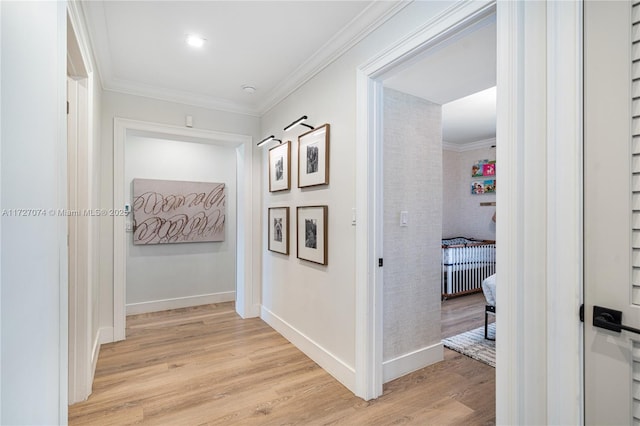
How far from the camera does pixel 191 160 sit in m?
4.47

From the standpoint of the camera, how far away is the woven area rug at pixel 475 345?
2850 mm

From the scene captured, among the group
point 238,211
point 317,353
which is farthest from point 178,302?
point 317,353

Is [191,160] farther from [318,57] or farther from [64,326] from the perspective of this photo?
[64,326]

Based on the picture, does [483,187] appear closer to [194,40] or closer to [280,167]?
[280,167]

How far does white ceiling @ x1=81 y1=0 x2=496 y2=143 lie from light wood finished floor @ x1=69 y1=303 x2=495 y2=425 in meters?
2.23

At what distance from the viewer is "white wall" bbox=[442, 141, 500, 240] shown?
6.05 metres

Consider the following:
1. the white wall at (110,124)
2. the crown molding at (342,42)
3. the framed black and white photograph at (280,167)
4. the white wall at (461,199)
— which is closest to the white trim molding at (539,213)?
the crown molding at (342,42)

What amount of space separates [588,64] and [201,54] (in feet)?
8.34

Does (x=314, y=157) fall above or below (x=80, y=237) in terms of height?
above

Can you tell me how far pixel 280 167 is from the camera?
131 inches

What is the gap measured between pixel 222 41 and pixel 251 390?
8.53 feet

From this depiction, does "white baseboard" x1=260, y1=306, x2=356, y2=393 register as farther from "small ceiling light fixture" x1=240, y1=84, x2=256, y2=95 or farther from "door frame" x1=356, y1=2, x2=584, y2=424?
"small ceiling light fixture" x1=240, y1=84, x2=256, y2=95

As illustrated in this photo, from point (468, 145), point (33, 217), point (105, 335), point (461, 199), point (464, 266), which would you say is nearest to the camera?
point (33, 217)

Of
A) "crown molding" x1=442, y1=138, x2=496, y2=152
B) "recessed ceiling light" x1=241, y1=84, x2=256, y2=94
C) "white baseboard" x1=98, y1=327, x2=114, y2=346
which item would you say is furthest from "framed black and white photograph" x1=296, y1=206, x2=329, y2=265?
"crown molding" x1=442, y1=138, x2=496, y2=152
